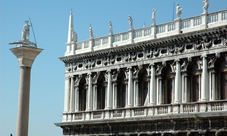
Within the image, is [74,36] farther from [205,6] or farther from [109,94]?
[205,6]

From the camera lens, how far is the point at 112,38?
49438 millimetres

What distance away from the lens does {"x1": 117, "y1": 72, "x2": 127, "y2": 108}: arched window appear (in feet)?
159

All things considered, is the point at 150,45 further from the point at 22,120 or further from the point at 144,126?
the point at 22,120

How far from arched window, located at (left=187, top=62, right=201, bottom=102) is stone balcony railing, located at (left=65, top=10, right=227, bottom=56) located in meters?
2.38

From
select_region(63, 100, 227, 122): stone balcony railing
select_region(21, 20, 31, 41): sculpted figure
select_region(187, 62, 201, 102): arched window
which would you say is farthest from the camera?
select_region(187, 62, 201, 102): arched window

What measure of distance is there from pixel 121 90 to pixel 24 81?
14.6 m

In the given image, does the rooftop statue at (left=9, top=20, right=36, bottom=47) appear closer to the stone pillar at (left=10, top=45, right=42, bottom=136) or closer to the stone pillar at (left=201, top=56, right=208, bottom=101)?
the stone pillar at (left=10, top=45, right=42, bottom=136)

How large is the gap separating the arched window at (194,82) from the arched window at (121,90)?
6.95 meters

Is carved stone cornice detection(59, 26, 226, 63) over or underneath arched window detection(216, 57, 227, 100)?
over

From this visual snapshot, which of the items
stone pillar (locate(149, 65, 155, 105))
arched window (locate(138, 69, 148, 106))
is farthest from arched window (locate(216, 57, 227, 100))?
arched window (locate(138, 69, 148, 106))

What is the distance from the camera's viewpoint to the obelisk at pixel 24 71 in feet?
114

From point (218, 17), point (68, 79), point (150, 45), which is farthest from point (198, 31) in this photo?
point (68, 79)

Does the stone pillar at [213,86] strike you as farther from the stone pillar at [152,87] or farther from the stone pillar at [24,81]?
the stone pillar at [24,81]

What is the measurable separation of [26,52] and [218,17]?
12526 millimetres
